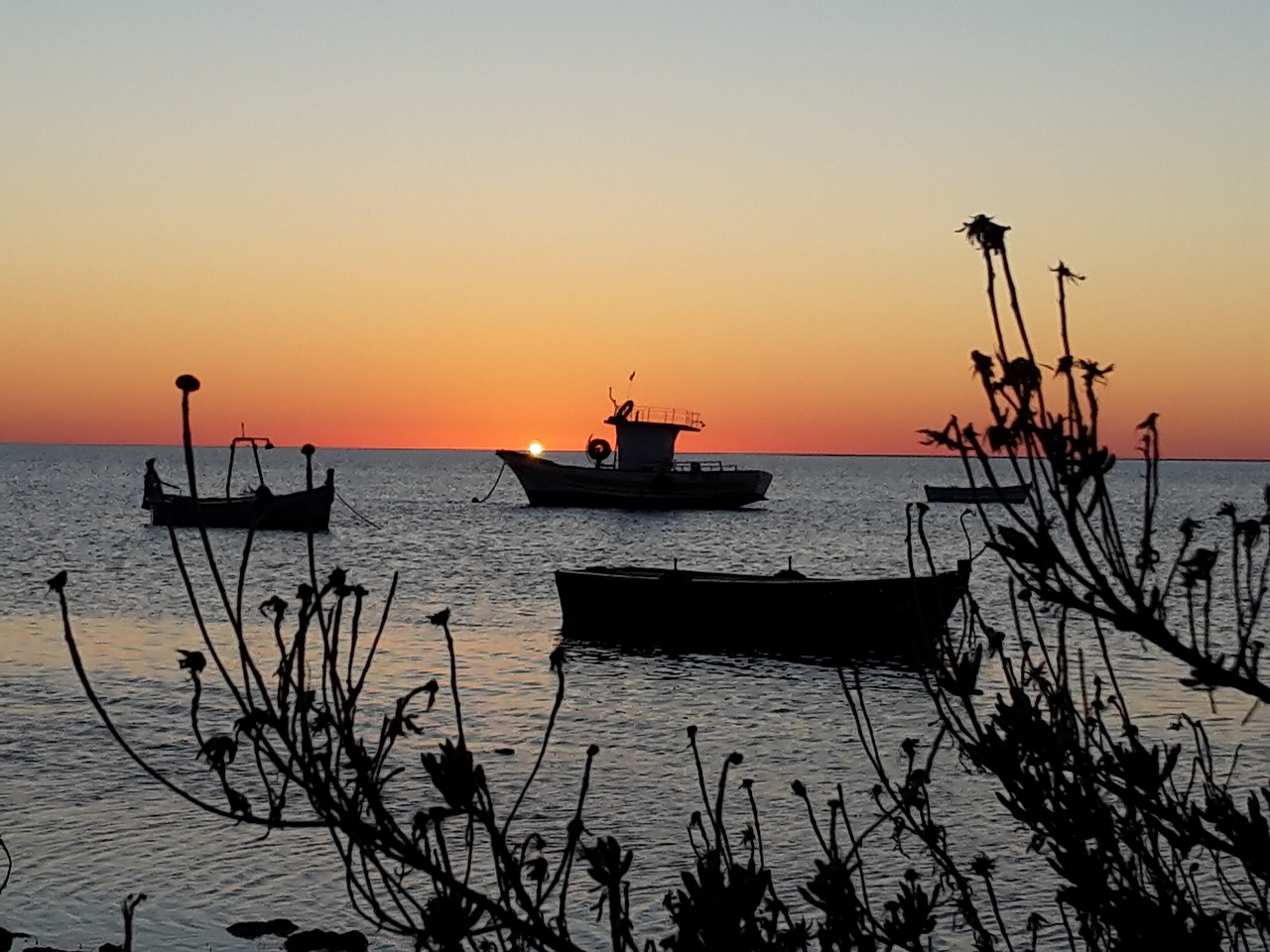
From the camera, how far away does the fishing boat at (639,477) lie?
88375mm

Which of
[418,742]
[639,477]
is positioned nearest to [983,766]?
[418,742]

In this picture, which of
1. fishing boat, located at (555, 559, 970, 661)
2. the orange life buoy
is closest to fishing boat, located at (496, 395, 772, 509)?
the orange life buoy

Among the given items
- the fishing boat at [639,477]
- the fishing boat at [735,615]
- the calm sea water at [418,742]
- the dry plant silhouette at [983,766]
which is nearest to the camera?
the dry plant silhouette at [983,766]

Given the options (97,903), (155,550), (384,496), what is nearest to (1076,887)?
(97,903)

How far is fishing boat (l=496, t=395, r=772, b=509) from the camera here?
88.4m

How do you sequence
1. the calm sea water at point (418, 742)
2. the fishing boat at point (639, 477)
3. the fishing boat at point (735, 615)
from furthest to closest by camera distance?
the fishing boat at point (639, 477) → the fishing boat at point (735, 615) → the calm sea water at point (418, 742)

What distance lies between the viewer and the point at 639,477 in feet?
294

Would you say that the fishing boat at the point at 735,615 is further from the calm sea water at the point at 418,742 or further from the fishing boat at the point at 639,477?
the fishing boat at the point at 639,477

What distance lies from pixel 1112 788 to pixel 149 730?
20.1 m

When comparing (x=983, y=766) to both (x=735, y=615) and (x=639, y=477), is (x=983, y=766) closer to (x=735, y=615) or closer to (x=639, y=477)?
(x=735, y=615)

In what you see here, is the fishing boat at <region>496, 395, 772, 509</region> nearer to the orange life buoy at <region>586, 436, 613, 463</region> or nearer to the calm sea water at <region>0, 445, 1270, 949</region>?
the orange life buoy at <region>586, 436, 613, 463</region>

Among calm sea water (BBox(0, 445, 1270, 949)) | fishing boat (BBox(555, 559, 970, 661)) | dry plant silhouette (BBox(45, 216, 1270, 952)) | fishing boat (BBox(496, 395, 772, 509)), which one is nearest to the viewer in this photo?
dry plant silhouette (BBox(45, 216, 1270, 952))

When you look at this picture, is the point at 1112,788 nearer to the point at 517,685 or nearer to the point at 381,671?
the point at 517,685

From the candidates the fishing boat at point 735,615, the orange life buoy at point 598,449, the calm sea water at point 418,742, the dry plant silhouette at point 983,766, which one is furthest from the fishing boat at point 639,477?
the dry plant silhouette at point 983,766
